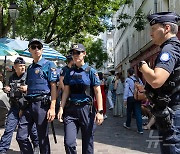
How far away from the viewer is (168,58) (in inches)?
117

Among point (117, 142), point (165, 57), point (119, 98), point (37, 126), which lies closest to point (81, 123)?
point (37, 126)

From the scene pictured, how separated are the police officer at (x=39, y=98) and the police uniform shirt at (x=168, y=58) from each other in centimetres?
207

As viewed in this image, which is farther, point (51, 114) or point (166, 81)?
point (51, 114)

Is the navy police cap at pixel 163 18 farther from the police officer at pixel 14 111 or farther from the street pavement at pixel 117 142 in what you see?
the street pavement at pixel 117 142

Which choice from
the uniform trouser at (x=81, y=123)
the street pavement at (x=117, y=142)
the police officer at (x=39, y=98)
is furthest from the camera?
the street pavement at (x=117, y=142)

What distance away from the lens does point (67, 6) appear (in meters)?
17.7

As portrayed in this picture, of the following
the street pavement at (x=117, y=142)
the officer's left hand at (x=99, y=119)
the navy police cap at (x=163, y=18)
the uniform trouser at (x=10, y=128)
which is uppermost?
the navy police cap at (x=163, y=18)

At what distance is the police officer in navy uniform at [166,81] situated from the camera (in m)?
2.94

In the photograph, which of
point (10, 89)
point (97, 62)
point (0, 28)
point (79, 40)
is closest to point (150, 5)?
point (79, 40)

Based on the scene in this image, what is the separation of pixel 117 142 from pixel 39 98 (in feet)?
10.8

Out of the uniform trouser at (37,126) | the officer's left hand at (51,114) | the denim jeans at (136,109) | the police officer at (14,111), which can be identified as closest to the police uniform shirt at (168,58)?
the officer's left hand at (51,114)

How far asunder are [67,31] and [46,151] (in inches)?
566

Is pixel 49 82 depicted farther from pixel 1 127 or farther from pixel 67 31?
pixel 67 31

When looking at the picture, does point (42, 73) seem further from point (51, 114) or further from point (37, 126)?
point (37, 126)
